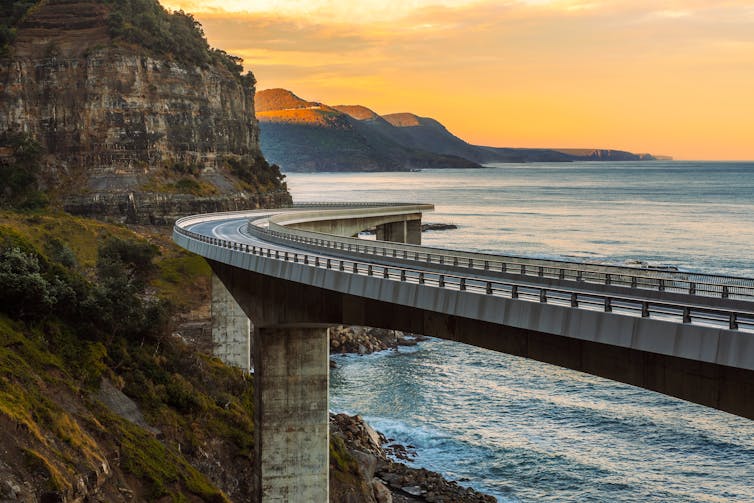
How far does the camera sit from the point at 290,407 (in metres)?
43.2

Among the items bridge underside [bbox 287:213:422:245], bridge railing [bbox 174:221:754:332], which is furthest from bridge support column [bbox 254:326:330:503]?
bridge underside [bbox 287:213:422:245]

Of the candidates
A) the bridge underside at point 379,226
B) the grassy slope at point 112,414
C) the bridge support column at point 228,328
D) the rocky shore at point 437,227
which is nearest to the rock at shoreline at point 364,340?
the bridge support column at point 228,328

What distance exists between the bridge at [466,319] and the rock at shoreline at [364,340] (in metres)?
23.6

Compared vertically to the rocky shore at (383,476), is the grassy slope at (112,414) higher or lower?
higher

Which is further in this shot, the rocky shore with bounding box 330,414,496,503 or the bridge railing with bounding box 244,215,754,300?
the rocky shore with bounding box 330,414,496,503

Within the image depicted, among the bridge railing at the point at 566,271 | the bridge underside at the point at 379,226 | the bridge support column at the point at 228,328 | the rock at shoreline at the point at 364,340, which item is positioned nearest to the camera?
the bridge railing at the point at 566,271

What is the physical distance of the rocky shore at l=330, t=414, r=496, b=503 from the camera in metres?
48.1

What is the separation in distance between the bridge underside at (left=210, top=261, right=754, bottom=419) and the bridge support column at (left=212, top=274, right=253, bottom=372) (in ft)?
91.5

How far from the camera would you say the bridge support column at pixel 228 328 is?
7250 centimetres

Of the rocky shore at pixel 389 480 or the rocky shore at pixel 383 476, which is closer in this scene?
the rocky shore at pixel 383 476

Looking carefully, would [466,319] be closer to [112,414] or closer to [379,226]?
[112,414]

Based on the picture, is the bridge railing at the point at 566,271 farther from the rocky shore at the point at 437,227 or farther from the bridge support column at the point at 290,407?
the rocky shore at the point at 437,227

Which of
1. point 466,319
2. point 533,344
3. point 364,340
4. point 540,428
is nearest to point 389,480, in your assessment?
point 540,428

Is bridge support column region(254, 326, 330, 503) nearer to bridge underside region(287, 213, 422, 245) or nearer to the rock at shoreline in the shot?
the rock at shoreline
